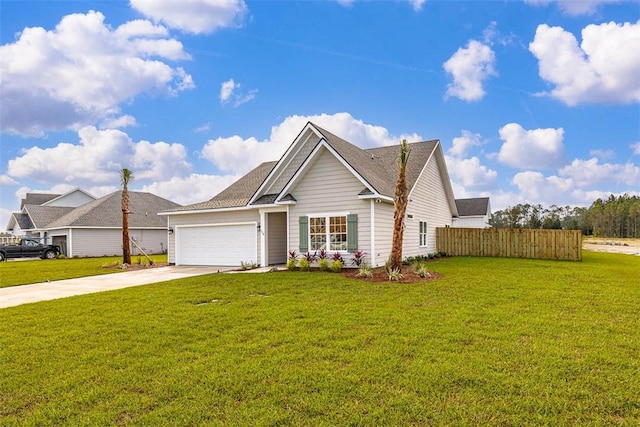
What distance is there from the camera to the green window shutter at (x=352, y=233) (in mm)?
13664

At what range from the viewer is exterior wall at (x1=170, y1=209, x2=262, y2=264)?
1678 centimetres

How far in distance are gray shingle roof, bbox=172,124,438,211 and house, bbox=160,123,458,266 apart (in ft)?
0.19

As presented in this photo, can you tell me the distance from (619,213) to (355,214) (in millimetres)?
80170

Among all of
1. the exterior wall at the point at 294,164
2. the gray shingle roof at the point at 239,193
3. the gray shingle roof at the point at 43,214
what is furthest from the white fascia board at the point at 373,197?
the gray shingle roof at the point at 43,214

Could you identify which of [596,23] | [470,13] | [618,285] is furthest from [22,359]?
[596,23]

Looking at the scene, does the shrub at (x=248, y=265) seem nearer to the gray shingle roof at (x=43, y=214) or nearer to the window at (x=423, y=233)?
the window at (x=423, y=233)

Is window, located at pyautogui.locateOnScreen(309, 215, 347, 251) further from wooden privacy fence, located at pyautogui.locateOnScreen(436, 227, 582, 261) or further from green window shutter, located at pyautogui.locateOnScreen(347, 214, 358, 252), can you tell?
wooden privacy fence, located at pyautogui.locateOnScreen(436, 227, 582, 261)

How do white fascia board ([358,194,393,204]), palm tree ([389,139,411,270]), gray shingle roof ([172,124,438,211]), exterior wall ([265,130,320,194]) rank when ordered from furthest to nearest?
exterior wall ([265,130,320,194]) < gray shingle roof ([172,124,438,211]) < white fascia board ([358,194,393,204]) < palm tree ([389,139,411,270])

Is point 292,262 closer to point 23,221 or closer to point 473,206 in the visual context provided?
point 473,206

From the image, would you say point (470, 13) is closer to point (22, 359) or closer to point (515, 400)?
point (515, 400)

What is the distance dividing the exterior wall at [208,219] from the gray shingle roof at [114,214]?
10.1m

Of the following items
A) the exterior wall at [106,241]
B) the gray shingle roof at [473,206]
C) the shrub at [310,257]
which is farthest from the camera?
the gray shingle roof at [473,206]

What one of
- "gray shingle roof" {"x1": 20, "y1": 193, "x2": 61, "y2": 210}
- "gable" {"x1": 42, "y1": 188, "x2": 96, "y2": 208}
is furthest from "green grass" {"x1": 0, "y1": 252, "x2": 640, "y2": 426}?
"gray shingle roof" {"x1": 20, "y1": 193, "x2": 61, "y2": 210}

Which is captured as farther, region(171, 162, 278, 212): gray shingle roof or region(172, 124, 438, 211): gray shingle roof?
region(171, 162, 278, 212): gray shingle roof
